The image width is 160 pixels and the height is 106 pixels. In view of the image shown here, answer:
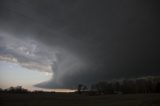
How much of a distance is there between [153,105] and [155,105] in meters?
0.46

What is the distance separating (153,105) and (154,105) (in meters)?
0.23

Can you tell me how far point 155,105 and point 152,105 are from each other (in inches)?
28.1

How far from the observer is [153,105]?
5531 cm

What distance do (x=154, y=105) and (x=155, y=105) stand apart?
0.24m

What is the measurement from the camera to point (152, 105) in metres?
55.2

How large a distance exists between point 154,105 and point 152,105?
1.56ft

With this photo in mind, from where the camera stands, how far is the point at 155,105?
55219mm

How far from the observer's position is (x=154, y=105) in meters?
55.2
